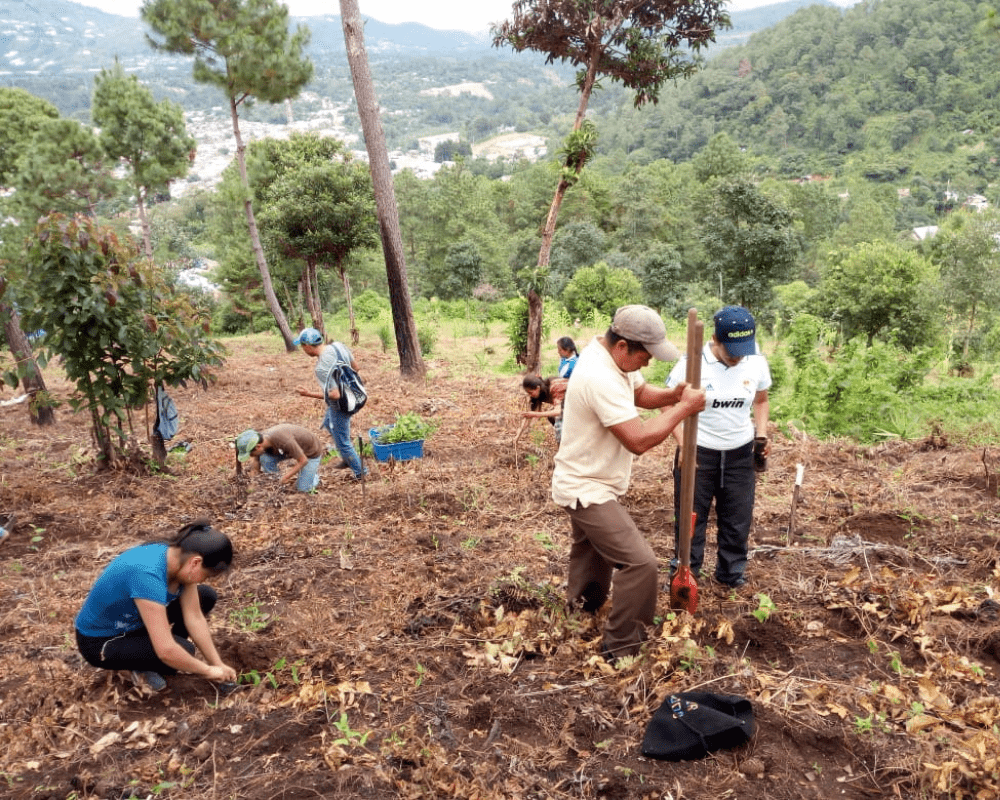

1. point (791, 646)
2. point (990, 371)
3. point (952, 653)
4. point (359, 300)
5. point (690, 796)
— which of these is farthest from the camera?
point (359, 300)

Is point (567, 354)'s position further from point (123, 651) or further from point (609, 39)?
point (609, 39)

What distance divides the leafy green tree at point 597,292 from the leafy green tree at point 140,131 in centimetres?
1292

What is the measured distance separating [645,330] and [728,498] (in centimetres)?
138

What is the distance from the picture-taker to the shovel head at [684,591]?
3.43 m

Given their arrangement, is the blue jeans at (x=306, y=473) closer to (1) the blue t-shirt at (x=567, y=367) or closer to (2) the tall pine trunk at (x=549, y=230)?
(1) the blue t-shirt at (x=567, y=367)

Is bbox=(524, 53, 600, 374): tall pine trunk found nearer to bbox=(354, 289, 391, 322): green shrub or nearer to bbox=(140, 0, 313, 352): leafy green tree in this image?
bbox=(140, 0, 313, 352): leafy green tree

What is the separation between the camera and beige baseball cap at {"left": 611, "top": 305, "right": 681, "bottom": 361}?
9.09 ft

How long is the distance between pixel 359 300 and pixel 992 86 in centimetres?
9301

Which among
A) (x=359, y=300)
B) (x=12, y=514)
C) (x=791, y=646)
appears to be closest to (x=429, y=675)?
(x=791, y=646)

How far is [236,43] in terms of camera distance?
1261 centimetres

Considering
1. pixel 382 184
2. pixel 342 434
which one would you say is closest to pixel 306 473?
pixel 342 434

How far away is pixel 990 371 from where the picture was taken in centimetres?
792

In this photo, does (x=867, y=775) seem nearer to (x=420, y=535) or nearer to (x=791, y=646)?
(x=791, y=646)

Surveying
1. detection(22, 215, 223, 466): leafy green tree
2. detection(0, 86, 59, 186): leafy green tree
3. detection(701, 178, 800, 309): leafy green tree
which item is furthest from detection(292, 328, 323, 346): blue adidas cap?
detection(701, 178, 800, 309): leafy green tree
